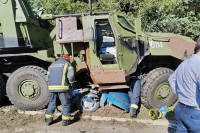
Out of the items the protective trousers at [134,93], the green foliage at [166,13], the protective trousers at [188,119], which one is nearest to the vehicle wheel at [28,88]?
the protective trousers at [134,93]

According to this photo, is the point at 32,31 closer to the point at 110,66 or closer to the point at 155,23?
the point at 110,66

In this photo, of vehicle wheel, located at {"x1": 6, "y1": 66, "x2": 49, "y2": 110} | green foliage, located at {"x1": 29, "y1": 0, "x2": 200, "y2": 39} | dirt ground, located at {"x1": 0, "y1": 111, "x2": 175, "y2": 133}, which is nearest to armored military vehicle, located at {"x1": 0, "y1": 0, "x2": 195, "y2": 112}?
vehicle wheel, located at {"x1": 6, "y1": 66, "x2": 49, "y2": 110}

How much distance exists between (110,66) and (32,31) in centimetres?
217

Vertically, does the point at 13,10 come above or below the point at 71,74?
above

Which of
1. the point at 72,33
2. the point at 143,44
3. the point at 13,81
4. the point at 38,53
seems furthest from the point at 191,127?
the point at 13,81

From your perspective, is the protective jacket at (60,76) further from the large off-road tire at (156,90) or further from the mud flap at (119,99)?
the large off-road tire at (156,90)

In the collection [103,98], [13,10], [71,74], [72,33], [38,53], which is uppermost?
[13,10]

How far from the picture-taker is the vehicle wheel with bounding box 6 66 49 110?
489cm

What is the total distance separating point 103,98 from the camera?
5051mm

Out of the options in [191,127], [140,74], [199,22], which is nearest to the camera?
[191,127]

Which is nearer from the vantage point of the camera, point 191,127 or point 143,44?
point 191,127

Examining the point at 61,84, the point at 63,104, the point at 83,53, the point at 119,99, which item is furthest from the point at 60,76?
the point at 119,99

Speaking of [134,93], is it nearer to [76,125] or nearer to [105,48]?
[105,48]

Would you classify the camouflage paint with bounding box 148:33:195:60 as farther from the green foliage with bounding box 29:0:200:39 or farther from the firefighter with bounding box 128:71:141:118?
the green foliage with bounding box 29:0:200:39
